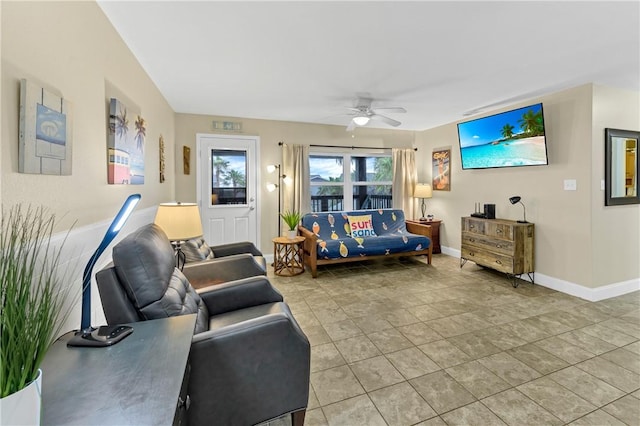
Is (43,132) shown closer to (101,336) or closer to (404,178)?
(101,336)

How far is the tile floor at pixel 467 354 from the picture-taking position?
1716mm

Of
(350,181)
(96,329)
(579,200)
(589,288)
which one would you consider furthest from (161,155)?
(589,288)

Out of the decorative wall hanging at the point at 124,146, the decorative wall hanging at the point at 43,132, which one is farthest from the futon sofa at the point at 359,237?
the decorative wall hanging at the point at 43,132

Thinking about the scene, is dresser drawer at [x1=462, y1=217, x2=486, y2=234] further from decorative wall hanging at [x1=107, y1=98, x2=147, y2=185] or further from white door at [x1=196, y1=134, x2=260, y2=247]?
decorative wall hanging at [x1=107, y1=98, x2=147, y2=185]

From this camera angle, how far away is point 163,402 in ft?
2.56

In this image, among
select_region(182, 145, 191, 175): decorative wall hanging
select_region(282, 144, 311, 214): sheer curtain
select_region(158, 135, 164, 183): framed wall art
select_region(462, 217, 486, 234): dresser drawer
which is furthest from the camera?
select_region(282, 144, 311, 214): sheer curtain

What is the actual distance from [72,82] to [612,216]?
5.01 m

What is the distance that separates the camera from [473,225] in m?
4.37

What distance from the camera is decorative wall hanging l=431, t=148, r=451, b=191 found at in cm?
539

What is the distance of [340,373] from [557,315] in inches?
93.3

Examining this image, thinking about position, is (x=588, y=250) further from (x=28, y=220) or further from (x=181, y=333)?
(x=28, y=220)

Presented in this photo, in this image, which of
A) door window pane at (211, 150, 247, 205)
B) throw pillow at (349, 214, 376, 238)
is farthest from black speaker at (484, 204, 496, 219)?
door window pane at (211, 150, 247, 205)

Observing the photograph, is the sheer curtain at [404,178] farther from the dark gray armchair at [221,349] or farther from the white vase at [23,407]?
the white vase at [23,407]

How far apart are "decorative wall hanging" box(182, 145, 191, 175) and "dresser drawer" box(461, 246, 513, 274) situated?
14.3ft
